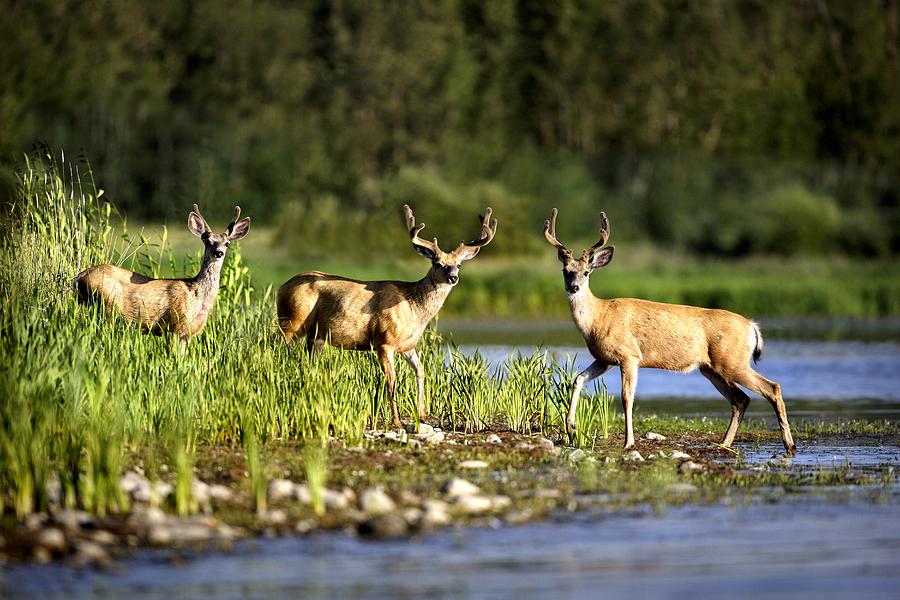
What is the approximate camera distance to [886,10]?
242 feet

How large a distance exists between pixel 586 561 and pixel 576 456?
12.7 feet

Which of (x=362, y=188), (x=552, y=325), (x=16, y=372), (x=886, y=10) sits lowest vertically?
(x=16, y=372)

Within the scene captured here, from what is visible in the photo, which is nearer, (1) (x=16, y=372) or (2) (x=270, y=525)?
(2) (x=270, y=525)

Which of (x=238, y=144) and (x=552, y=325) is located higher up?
(x=238, y=144)

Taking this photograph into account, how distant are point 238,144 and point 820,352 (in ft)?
103

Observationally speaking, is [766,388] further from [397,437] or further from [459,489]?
[459,489]

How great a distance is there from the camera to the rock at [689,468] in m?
11.9

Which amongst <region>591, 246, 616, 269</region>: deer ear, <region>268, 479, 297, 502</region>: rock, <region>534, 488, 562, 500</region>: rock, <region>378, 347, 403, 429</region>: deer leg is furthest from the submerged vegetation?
<region>534, 488, 562, 500</region>: rock

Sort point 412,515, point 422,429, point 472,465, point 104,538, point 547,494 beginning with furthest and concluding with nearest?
point 422,429, point 472,465, point 547,494, point 412,515, point 104,538

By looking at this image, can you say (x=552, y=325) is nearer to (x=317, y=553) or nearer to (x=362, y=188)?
(x=362, y=188)

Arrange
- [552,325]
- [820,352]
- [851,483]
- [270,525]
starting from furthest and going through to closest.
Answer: [552,325], [820,352], [851,483], [270,525]

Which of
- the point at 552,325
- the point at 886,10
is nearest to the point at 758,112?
the point at 886,10

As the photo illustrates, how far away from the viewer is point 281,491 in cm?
1015

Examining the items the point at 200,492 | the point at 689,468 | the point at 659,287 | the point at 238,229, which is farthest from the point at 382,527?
the point at 659,287
